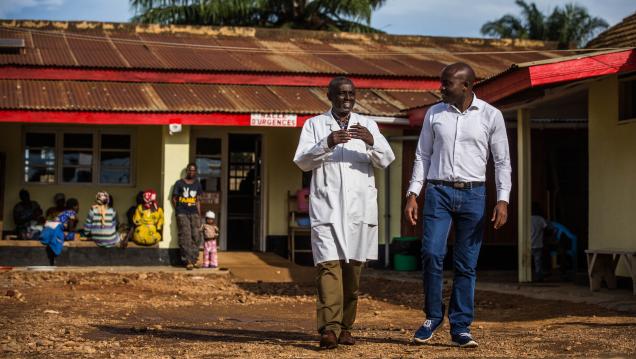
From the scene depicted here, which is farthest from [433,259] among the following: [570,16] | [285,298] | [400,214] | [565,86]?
[570,16]

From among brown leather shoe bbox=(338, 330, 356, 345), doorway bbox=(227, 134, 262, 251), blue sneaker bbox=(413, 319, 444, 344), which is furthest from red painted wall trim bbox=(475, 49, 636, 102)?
doorway bbox=(227, 134, 262, 251)

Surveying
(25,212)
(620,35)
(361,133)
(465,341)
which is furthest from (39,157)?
(465,341)

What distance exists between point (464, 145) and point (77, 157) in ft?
39.9

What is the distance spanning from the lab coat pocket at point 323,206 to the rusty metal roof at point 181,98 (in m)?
8.67

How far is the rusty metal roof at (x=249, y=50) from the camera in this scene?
17.7 metres

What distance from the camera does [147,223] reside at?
15.3 m

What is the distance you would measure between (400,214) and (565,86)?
16.6 feet

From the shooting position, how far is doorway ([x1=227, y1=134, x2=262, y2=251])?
18.1 meters

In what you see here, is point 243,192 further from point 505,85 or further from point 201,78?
point 505,85

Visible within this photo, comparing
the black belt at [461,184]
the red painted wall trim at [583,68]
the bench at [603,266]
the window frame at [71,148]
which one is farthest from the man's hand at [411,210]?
the window frame at [71,148]

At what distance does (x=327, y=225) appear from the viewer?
6930 mm

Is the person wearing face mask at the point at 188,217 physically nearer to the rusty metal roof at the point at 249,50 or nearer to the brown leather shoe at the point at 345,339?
the rusty metal roof at the point at 249,50

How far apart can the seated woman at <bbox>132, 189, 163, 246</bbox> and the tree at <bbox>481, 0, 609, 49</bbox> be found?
31042 millimetres

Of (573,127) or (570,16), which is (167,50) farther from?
(570,16)
